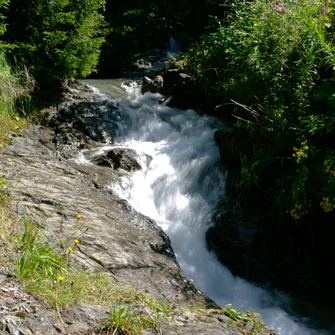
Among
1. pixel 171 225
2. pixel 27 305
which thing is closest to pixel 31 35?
pixel 171 225

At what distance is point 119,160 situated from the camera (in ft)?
24.8

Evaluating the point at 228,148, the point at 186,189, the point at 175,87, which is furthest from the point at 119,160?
the point at 175,87

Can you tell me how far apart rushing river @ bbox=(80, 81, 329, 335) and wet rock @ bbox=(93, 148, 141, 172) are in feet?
0.62

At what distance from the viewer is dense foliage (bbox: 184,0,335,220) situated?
5211 mm

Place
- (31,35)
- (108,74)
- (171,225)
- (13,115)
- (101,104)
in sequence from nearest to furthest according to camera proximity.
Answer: (171,225) < (13,115) < (31,35) < (101,104) < (108,74)

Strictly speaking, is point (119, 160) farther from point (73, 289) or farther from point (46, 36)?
point (73, 289)

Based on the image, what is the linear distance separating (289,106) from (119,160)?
3161 millimetres

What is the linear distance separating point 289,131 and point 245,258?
185cm

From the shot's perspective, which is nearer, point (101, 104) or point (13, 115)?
point (13, 115)

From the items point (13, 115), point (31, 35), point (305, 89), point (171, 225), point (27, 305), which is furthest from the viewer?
point (31, 35)

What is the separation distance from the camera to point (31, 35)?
9062 millimetres

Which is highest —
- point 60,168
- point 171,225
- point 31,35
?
point 31,35

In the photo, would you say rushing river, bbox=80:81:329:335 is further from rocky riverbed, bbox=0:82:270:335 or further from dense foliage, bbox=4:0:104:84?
dense foliage, bbox=4:0:104:84

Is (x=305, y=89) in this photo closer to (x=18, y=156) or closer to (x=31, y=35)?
(x=18, y=156)
